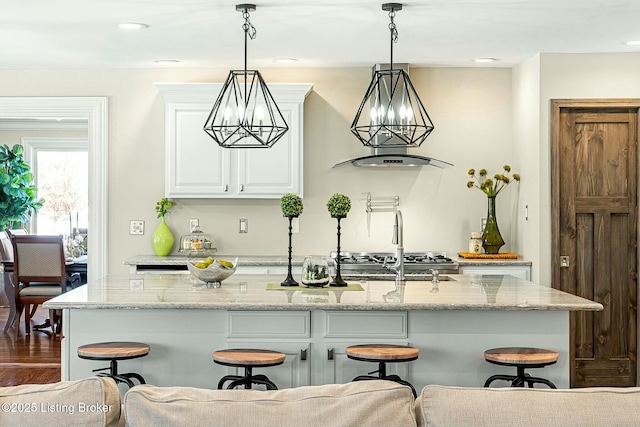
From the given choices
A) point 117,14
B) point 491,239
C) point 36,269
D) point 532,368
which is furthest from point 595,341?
point 36,269

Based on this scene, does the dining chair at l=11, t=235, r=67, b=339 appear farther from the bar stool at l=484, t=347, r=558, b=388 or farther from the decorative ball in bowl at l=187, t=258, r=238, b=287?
the bar stool at l=484, t=347, r=558, b=388

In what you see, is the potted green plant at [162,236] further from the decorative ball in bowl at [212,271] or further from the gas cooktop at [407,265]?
the decorative ball in bowl at [212,271]

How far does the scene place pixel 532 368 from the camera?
3.70m

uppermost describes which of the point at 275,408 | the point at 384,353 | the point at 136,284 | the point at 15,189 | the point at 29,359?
the point at 15,189

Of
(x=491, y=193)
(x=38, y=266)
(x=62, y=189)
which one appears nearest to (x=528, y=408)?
(x=491, y=193)

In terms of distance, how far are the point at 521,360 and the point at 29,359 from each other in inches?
168

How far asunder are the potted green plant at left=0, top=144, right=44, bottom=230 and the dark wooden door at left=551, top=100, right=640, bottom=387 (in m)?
6.49

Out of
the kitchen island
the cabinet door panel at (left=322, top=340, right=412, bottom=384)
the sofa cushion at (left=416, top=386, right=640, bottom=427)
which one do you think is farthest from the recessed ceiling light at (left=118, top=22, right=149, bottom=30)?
the sofa cushion at (left=416, top=386, right=640, bottom=427)

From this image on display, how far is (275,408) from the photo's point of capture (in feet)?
6.20

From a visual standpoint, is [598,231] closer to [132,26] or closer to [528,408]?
[132,26]

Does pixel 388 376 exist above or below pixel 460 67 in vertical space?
below

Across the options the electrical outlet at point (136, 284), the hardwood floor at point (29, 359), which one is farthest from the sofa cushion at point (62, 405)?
the hardwood floor at point (29, 359)

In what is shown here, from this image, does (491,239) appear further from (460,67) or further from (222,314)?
(222,314)

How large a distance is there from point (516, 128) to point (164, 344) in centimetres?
354
